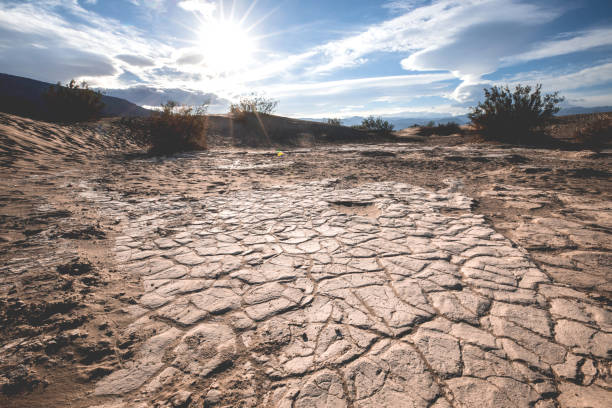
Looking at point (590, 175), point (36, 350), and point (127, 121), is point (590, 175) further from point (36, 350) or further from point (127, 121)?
point (127, 121)

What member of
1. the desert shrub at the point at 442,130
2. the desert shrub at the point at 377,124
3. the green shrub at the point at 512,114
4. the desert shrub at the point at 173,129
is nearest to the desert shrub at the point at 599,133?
the green shrub at the point at 512,114

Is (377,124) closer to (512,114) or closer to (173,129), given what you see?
(512,114)

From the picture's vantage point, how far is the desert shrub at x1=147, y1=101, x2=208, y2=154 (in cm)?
887

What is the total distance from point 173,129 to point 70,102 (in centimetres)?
408

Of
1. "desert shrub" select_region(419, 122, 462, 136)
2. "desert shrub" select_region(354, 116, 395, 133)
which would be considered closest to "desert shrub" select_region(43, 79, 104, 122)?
"desert shrub" select_region(354, 116, 395, 133)

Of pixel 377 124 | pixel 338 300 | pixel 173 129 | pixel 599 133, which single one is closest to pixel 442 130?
pixel 377 124

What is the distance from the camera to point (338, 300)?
6.13 ft

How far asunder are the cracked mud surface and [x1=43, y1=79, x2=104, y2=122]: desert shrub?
24.9 feet

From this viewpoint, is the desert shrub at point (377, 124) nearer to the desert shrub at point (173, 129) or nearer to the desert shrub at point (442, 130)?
the desert shrub at point (442, 130)

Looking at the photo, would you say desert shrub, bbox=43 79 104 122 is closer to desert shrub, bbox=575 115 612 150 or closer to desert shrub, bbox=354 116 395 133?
desert shrub, bbox=354 116 395 133

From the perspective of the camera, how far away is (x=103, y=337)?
1533 millimetres

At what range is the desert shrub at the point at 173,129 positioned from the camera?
8.87 metres

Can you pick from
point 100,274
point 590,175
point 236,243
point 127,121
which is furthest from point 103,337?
point 127,121

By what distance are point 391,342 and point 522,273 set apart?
4.66ft
